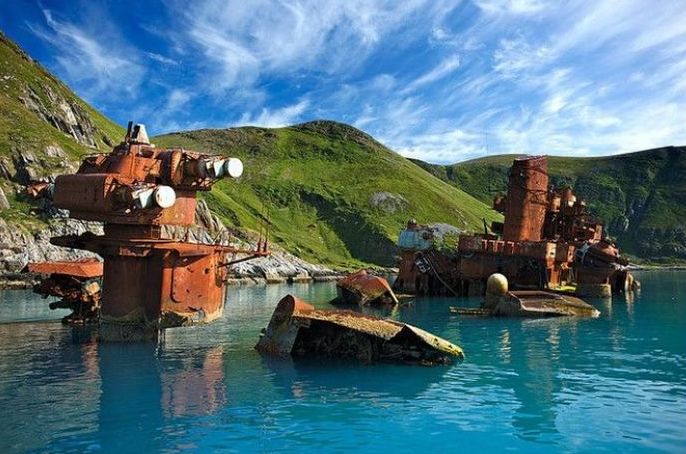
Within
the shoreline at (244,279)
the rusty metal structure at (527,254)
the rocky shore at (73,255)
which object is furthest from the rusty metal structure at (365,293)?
the rusty metal structure at (527,254)

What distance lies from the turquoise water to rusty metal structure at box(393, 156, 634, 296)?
31.4m

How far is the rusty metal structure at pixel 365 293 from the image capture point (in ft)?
183

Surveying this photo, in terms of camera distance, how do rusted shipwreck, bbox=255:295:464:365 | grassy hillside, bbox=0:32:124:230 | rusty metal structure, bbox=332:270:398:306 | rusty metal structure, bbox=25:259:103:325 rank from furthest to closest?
grassy hillside, bbox=0:32:124:230, rusty metal structure, bbox=332:270:398:306, rusty metal structure, bbox=25:259:103:325, rusted shipwreck, bbox=255:295:464:365

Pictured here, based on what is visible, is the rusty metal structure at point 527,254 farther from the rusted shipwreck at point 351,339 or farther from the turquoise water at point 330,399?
the rusted shipwreck at point 351,339

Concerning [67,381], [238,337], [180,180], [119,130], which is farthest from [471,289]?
[119,130]

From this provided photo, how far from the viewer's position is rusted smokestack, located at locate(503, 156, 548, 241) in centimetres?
6944

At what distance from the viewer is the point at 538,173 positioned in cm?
7019

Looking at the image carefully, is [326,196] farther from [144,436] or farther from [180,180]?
[144,436]

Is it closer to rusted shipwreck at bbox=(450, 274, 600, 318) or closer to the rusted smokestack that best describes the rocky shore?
rusted shipwreck at bbox=(450, 274, 600, 318)

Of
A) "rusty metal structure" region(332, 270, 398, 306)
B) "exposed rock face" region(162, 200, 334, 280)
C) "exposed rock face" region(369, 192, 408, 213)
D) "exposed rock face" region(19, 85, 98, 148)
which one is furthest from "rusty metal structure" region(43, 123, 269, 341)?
"exposed rock face" region(369, 192, 408, 213)

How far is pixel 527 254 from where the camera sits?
205 feet

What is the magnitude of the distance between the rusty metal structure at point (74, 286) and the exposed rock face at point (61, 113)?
106874mm

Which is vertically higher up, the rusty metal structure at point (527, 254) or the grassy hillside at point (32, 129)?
the grassy hillside at point (32, 129)

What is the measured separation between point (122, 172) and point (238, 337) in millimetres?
11418
